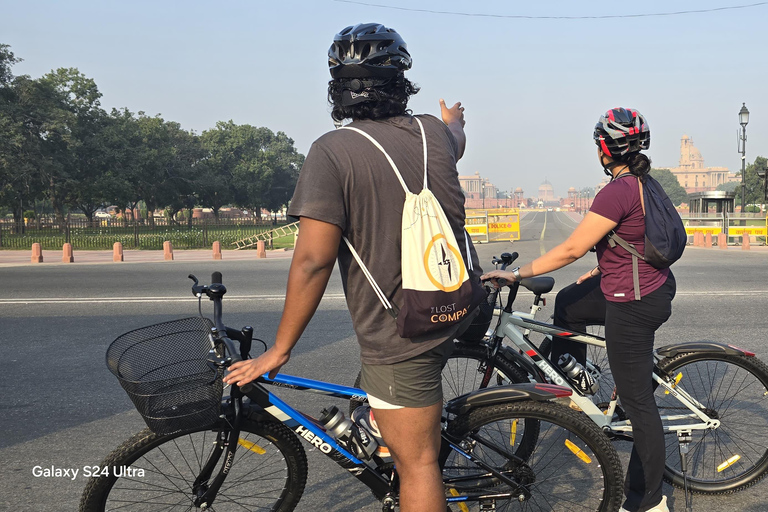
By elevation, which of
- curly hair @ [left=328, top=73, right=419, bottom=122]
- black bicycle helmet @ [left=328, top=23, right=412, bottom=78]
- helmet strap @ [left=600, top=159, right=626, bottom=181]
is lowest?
helmet strap @ [left=600, top=159, right=626, bottom=181]

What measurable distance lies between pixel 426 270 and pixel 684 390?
81.5 inches

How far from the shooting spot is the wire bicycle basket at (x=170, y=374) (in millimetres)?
2221

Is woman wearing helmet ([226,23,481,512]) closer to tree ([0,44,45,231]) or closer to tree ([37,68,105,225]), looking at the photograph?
tree ([0,44,45,231])

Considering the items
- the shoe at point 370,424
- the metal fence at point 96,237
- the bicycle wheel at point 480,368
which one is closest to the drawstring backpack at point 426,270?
the shoe at point 370,424

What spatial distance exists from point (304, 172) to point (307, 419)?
1058mm

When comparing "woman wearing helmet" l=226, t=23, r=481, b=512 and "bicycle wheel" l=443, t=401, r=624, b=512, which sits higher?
"woman wearing helmet" l=226, t=23, r=481, b=512

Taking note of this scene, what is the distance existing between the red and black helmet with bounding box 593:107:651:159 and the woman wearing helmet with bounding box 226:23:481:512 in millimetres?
1149

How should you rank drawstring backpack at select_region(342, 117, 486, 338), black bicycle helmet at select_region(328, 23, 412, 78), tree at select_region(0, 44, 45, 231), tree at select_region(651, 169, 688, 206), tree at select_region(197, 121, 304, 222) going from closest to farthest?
drawstring backpack at select_region(342, 117, 486, 338) < black bicycle helmet at select_region(328, 23, 412, 78) < tree at select_region(0, 44, 45, 231) < tree at select_region(197, 121, 304, 222) < tree at select_region(651, 169, 688, 206)

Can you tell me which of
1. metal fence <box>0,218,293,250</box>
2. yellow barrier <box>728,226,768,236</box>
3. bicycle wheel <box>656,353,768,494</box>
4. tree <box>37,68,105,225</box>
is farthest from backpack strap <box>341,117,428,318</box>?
tree <box>37,68,105,225</box>

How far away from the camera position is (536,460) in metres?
2.89

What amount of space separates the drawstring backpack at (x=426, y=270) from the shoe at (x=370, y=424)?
685mm

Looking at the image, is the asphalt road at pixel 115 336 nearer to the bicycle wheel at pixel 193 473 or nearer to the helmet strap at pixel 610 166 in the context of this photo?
the bicycle wheel at pixel 193 473

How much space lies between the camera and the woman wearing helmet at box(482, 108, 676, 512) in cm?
284

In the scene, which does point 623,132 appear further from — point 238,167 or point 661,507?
point 238,167
